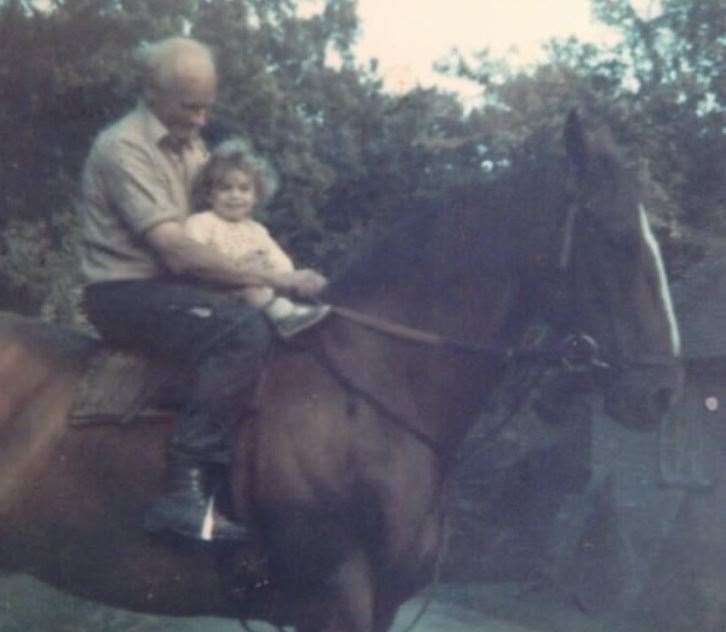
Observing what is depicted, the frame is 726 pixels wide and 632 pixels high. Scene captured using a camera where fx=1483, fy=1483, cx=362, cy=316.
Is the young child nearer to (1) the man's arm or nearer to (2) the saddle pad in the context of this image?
(1) the man's arm

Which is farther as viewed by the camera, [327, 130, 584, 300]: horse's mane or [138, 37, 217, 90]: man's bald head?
[138, 37, 217, 90]: man's bald head

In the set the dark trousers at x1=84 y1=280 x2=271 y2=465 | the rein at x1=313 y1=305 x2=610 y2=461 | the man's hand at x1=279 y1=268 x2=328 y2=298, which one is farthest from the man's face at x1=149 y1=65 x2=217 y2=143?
the rein at x1=313 y1=305 x2=610 y2=461

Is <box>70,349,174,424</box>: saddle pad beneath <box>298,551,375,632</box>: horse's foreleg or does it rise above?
above

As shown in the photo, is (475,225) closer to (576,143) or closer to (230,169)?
(576,143)

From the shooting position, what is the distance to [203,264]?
19.5 ft

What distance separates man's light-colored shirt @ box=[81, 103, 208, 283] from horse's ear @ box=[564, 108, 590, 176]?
1.56 metres

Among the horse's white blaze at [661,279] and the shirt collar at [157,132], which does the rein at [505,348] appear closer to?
the horse's white blaze at [661,279]

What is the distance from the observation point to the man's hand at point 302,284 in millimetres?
6061

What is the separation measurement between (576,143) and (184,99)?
5.42 feet

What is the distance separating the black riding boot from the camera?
571 centimetres

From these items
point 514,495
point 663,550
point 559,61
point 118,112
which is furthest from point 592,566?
point 559,61

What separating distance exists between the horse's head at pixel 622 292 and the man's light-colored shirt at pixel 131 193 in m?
1.62

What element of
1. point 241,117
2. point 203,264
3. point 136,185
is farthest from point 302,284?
A: point 241,117

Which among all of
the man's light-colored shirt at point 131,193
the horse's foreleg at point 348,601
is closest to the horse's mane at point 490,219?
the man's light-colored shirt at point 131,193
